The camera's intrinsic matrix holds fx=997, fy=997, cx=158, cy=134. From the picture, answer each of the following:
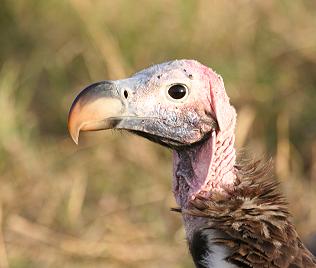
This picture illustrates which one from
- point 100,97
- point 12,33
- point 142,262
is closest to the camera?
point 100,97

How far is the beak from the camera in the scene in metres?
3.12

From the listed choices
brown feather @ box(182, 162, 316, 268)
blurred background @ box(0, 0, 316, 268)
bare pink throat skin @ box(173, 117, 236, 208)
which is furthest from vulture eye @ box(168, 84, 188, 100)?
blurred background @ box(0, 0, 316, 268)

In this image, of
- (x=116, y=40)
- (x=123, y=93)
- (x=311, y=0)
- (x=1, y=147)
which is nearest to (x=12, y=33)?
(x=116, y=40)

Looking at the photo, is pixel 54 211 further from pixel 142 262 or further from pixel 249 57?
pixel 249 57

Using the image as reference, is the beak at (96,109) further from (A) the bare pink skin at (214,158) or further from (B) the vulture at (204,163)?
(A) the bare pink skin at (214,158)

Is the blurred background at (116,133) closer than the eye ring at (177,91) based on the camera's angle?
No

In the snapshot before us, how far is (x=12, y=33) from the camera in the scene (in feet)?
23.4

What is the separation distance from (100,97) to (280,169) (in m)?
2.87

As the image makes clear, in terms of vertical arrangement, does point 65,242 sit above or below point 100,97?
above

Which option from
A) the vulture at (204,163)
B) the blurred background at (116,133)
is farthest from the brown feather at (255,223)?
the blurred background at (116,133)

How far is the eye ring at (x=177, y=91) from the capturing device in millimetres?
3258

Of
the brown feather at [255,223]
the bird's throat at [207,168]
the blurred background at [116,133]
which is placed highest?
the blurred background at [116,133]

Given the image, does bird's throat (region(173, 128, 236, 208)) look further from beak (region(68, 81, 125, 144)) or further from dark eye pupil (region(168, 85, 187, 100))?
beak (region(68, 81, 125, 144))

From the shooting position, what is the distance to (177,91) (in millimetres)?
3262
